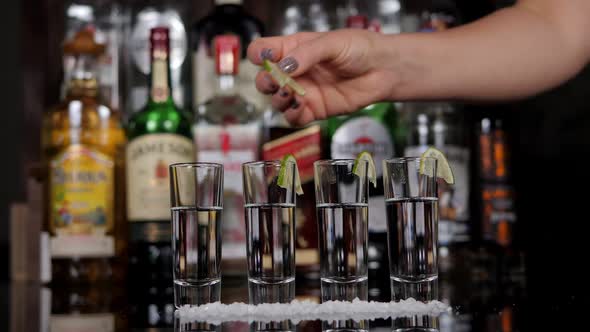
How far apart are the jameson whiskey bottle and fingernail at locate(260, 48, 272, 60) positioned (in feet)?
2.08

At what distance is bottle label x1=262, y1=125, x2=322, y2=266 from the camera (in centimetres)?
168

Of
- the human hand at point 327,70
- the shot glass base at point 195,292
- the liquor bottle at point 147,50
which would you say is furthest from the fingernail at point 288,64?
the liquor bottle at point 147,50

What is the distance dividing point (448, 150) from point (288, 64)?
0.72m

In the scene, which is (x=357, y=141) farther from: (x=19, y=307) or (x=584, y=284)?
(x=19, y=307)

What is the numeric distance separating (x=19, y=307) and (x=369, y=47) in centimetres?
61

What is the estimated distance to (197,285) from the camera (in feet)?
3.11

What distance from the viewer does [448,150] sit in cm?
173

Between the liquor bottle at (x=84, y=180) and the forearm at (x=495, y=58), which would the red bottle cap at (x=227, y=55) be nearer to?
the liquor bottle at (x=84, y=180)

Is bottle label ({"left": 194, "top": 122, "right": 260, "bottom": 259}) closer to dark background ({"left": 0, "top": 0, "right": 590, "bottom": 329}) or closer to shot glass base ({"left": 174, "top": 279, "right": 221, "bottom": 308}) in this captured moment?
dark background ({"left": 0, "top": 0, "right": 590, "bottom": 329})

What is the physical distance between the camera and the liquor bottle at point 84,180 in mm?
1708

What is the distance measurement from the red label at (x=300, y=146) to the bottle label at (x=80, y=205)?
34 centimetres

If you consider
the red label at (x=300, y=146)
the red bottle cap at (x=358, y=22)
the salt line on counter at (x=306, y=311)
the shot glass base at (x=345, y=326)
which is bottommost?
the shot glass base at (x=345, y=326)

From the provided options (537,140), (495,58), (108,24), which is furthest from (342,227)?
(108,24)

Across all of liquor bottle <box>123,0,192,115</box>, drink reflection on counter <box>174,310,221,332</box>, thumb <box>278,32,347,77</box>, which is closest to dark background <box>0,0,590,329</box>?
liquor bottle <box>123,0,192,115</box>
